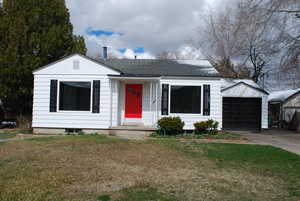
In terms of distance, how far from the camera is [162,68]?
501 inches

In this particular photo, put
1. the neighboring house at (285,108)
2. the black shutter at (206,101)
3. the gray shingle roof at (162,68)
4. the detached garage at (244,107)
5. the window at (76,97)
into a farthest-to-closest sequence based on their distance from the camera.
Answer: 1. the neighboring house at (285,108)
2. the detached garage at (244,107)
3. the gray shingle roof at (162,68)
4. the black shutter at (206,101)
5. the window at (76,97)

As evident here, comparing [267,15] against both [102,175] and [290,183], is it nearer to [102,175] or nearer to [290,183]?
[290,183]

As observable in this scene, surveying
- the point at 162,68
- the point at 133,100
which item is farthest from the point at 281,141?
the point at 133,100

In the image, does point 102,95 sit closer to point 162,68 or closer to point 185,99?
point 162,68

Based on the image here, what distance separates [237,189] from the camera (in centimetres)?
445

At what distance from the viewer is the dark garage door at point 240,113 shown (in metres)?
15.6

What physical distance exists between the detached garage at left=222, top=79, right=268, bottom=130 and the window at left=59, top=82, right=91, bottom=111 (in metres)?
9.12

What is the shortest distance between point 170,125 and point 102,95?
12.2 ft

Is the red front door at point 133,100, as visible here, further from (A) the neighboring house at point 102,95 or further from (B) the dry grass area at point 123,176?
(B) the dry grass area at point 123,176

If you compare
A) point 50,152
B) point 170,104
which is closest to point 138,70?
point 170,104

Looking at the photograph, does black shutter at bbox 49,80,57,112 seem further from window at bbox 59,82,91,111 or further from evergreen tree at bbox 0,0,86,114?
evergreen tree at bbox 0,0,86,114

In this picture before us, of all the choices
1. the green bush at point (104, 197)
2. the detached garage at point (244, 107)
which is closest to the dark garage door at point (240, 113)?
the detached garage at point (244, 107)

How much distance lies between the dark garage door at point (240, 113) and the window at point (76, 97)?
30.4ft

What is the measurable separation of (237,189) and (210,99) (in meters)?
7.55
